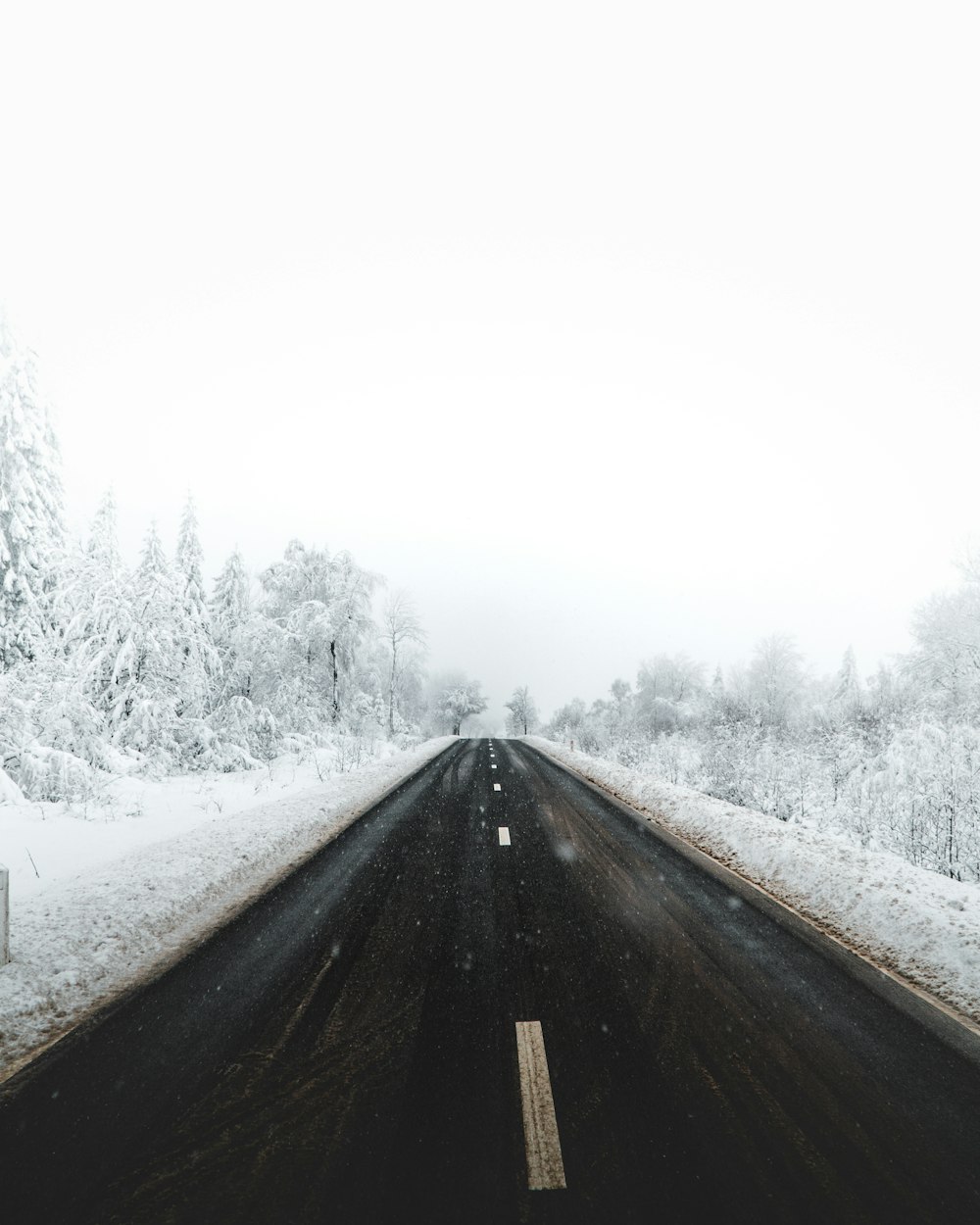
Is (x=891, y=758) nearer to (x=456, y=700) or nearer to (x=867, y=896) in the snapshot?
(x=867, y=896)

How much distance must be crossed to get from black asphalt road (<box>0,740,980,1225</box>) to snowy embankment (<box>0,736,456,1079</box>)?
1.46 feet

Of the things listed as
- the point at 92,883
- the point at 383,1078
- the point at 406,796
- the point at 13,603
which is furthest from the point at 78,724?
the point at 383,1078

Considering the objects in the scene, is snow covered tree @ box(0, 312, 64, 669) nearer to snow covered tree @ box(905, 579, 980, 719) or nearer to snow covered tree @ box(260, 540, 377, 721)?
snow covered tree @ box(260, 540, 377, 721)

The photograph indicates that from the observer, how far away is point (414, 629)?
1674 inches

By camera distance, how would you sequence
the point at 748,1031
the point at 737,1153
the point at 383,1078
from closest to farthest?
the point at 737,1153 < the point at 383,1078 < the point at 748,1031

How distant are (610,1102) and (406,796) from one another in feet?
37.8

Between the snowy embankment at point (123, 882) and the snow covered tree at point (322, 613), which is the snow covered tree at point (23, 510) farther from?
the snow covered tree at point (322, 613)

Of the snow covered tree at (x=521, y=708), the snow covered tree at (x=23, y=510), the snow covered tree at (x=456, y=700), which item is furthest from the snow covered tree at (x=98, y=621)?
the snow covered tree at (x=521, y=708)

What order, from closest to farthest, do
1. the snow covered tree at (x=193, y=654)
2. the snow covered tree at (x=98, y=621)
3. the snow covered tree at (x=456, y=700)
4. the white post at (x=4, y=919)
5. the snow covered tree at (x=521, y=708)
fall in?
1. the white post at (x=4, y=919)
2. the snow covered tree at (x=98, y=621)
3. the snow covered tree at (x=193, y=654)
4. the snow covered tree at (x=456, y=700)
5. the snow covered tree at (x=521, y=708)

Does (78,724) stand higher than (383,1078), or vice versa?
(78,724)

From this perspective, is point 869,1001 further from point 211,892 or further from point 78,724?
point 78,724

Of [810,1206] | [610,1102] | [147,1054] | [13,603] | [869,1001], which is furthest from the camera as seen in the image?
[13,603]

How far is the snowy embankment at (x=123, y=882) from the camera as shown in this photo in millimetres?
4586

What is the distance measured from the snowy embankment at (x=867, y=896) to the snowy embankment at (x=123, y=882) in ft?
21.1
